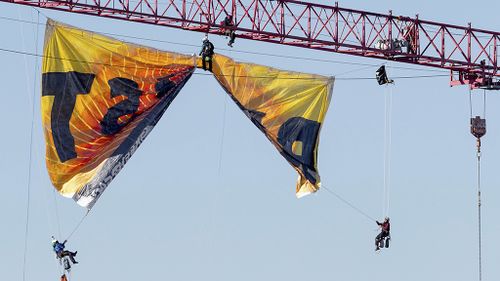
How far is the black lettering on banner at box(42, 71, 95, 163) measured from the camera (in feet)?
428

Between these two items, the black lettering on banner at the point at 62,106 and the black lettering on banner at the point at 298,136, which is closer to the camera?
the black lettering on banner at the point at 62,106

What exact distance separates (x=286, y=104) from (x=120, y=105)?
972 centimetres

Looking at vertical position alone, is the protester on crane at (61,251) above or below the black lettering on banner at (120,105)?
below

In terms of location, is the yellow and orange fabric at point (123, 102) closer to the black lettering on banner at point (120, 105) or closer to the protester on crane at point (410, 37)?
the black lettering on banner at point (120, 105)

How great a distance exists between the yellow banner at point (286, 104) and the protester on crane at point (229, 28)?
535cm

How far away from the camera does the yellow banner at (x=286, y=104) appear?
136 metres

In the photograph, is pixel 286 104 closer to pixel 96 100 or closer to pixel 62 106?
pixel 96 100

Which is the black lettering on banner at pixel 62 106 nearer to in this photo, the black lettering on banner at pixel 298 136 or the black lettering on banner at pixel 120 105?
the black lettering on banner at pixel 120 105

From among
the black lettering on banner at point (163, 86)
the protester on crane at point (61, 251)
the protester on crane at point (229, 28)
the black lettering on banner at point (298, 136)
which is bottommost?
the protester on crane at point (61, 251)

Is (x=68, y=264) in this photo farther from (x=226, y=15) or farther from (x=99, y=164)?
(x=226, y=15)

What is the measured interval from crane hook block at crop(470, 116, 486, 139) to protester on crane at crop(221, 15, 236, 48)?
19828mm

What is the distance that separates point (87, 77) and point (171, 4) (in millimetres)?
9442

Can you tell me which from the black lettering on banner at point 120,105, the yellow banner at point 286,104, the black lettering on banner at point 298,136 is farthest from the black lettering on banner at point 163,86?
the black lettering on banner at point 298,136

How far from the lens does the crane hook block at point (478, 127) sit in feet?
507
